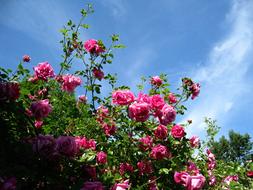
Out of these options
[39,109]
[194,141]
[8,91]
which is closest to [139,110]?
[39,109]

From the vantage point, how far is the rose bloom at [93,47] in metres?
4.09

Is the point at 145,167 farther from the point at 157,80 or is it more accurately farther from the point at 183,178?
the point at 157,80

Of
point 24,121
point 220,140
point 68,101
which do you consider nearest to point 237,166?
point 68,101

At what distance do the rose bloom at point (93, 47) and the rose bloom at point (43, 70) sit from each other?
871 mm

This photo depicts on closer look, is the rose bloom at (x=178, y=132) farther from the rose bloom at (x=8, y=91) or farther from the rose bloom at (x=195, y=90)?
the rose bloom at (x=8, y=91)

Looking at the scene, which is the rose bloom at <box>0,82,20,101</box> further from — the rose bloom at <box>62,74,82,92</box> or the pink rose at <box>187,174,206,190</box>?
the pink rose at <box>187,174,206,190</box>

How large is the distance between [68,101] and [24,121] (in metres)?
2.20

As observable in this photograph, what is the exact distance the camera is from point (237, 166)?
4.71 m

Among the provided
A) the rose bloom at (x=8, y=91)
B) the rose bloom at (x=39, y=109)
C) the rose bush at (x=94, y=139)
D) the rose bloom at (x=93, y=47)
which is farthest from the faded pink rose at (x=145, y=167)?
the rose bloom at (x=8, y=91)

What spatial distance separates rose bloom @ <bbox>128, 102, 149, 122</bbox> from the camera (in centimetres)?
304

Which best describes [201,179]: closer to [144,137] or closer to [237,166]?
[144,137]

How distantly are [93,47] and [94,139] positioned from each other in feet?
3.91

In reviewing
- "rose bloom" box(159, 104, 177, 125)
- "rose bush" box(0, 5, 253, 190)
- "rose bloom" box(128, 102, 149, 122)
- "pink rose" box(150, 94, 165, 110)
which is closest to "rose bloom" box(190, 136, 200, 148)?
"rose bush" box(0, 5, 253, 190)

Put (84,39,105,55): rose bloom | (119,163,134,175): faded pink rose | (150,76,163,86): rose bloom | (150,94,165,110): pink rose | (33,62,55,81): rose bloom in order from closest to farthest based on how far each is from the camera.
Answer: (150,94,165,110): pink rose, (33,62,55,81): rose bloom, (119,163,134,175): faded pink rose, (84,39,105,55): rose bloom, (150,76,163,86): rose bloom
